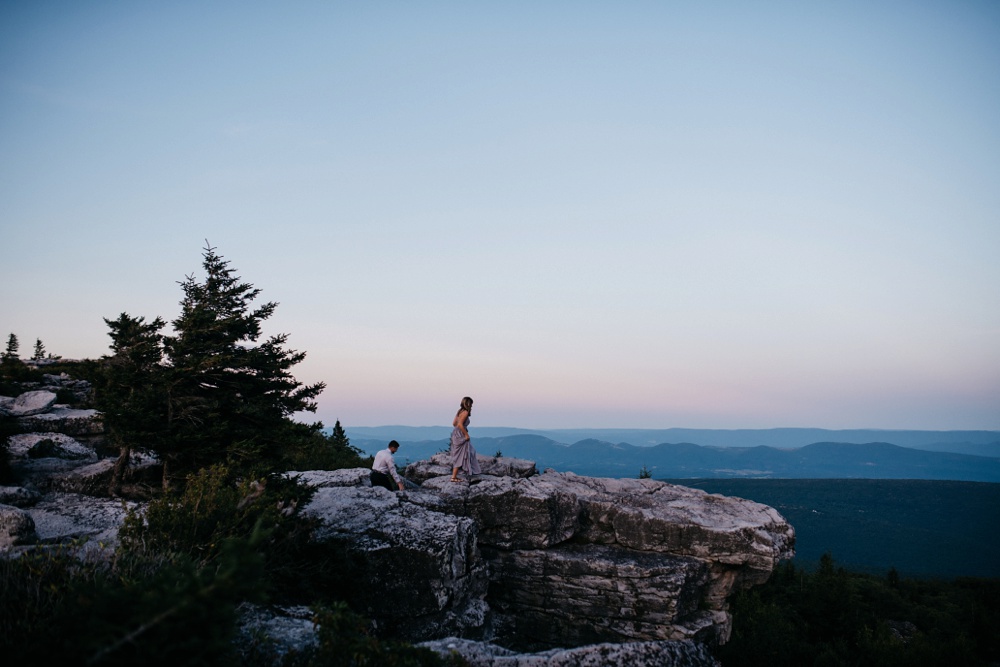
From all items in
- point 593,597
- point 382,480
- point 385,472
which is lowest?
point 593,597

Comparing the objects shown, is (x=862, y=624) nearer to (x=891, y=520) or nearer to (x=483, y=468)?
(x=483, y=468)

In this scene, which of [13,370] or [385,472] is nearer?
[385,472]

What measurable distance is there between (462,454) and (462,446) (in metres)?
0.29

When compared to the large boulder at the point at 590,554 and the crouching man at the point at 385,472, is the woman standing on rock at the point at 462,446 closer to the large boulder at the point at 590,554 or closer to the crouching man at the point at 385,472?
the large boulder at the point at 590,554

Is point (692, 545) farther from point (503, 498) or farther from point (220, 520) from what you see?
point (220, 520)

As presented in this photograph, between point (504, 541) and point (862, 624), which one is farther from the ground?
point (504, 541)

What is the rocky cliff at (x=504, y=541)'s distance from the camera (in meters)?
11.0

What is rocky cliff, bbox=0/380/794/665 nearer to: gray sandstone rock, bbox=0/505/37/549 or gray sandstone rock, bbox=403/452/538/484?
gray sandstone rock, bbox=0/505/37/549

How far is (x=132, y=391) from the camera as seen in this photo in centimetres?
1323

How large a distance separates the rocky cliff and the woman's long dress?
2.17 ft

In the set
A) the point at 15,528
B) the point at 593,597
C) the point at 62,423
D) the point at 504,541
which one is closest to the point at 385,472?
the point at 504,541

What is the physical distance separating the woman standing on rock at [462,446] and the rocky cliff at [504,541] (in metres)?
0.62

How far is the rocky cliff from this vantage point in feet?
36.0

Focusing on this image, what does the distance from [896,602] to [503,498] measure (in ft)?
87.0
